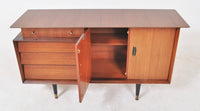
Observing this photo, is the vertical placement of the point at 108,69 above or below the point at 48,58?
below

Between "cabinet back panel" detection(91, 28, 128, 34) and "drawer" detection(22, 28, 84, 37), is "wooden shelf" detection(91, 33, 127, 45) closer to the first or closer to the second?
"cabinet back panel" detection(91, 28, 128, 34)

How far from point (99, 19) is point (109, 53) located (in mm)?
506

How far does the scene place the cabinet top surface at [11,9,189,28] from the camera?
4.97 ft

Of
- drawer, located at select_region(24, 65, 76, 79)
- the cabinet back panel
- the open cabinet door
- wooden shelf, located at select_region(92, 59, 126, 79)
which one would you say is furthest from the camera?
the cabinet back panel

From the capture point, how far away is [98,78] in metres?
1.75

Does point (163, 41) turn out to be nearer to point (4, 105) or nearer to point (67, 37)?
point (67, 37)

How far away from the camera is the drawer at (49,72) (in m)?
1.65

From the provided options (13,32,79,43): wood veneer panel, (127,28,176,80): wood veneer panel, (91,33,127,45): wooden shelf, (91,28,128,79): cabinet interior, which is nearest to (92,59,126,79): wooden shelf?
(91,28,128,79): cabinet interior

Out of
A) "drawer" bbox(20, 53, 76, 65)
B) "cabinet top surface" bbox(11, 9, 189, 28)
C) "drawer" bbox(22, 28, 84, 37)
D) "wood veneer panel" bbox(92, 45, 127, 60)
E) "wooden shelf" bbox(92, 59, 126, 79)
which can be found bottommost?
"wooden shelf" bbox(92, 59, 126, 79)

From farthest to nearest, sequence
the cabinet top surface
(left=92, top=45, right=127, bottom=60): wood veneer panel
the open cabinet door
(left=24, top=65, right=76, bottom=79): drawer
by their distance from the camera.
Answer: (left=92, top=45, right=127, bottom=60): wood veneer panel → (left=24, top=65, right=76, bottom=79): drawer → the cabinet top surface → the open cabinet door

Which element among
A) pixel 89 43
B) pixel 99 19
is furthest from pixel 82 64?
pixel 99 19

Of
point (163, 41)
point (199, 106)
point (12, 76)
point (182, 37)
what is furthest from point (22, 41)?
point (182, 37)

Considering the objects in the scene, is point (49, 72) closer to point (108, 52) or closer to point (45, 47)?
point (45, 47)

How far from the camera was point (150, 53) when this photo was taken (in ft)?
5.27
